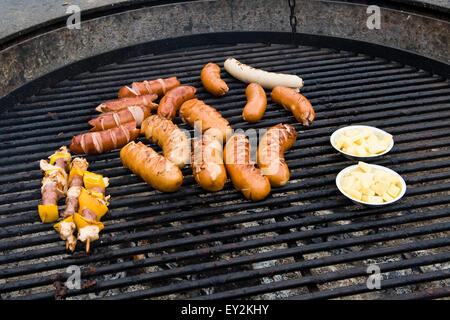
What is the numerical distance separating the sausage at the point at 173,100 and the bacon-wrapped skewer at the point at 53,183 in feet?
3.27

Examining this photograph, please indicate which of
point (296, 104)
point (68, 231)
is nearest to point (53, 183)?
point (68, 231)

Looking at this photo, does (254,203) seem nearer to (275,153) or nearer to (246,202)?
(246,202)

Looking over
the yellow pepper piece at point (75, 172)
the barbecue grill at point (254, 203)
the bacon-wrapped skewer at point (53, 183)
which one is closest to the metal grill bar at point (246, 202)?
the barbecue grill at point (254, 203)

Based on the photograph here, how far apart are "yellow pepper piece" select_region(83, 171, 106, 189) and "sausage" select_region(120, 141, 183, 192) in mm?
269

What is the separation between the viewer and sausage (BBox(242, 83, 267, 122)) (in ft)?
13.1

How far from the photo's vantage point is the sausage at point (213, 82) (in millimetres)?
4355

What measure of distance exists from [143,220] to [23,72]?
2.54m

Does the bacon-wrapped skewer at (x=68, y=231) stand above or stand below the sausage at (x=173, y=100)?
below

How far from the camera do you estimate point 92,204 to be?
3.15 meters

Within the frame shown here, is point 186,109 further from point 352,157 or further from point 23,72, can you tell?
point 23,72

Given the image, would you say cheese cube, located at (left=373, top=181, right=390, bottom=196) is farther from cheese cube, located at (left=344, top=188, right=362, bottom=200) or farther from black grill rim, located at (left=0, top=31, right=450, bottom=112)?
black grill rim, located at (left=0, top=31, right=450, bottom=112)

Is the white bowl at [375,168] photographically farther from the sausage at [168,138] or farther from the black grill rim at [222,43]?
the black grill rim at [222,43]

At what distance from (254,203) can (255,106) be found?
117 centimetres
